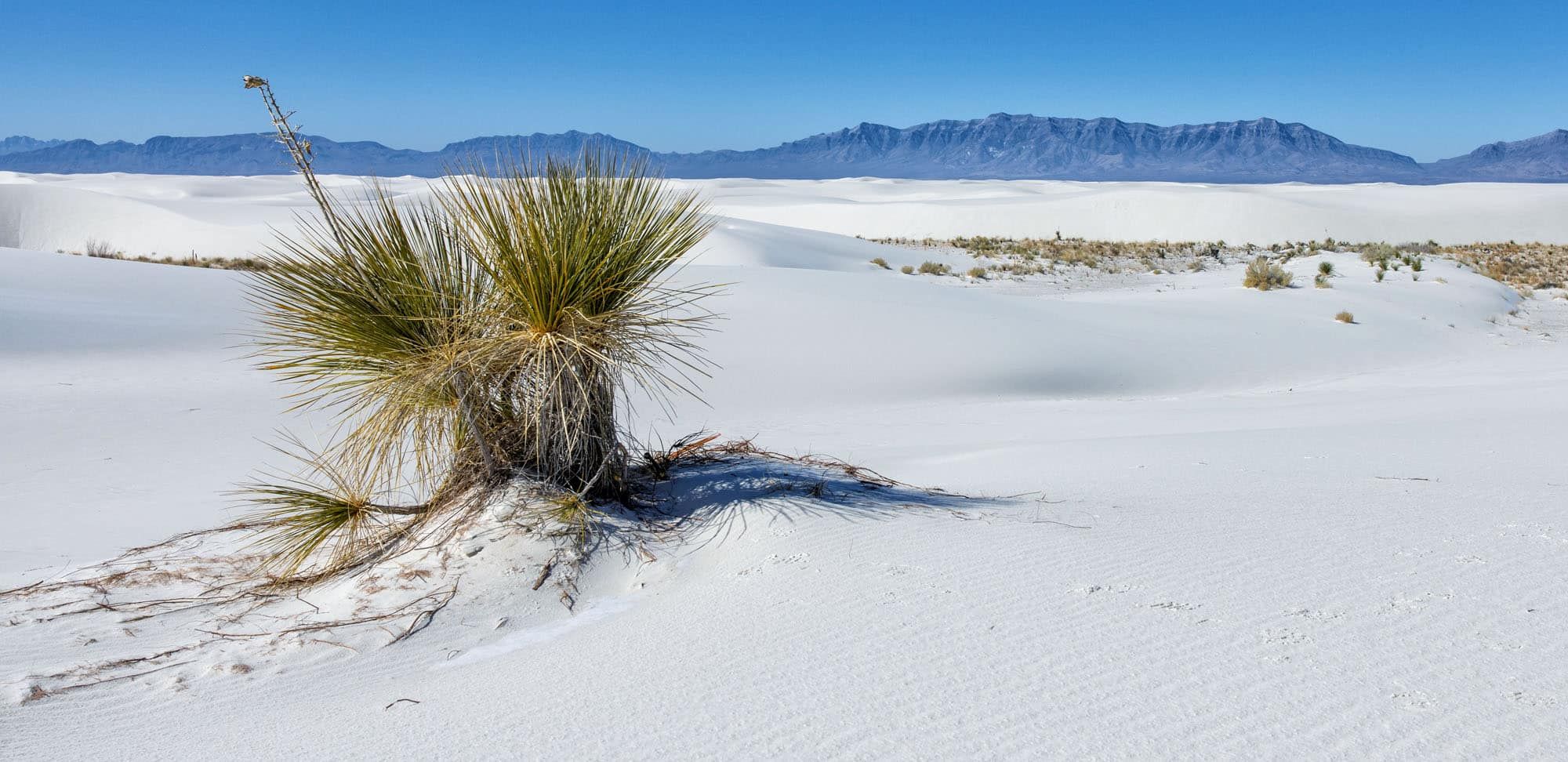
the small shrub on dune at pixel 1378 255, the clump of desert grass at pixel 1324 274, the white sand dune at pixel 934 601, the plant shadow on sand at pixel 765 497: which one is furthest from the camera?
the small shrub on dune at pixel 1378 255

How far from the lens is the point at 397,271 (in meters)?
3.89

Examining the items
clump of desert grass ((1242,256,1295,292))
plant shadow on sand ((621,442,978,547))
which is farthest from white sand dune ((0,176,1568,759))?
clump of desert grass ((1242,256,1295,292))

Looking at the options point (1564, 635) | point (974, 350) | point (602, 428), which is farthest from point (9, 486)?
point (974, 350)

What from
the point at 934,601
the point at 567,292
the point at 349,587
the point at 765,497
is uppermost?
the point at 567,292

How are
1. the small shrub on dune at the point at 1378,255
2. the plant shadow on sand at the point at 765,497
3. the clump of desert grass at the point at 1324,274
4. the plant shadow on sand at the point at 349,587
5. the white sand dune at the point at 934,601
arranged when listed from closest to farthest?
the white sand dune at the point at 934,601 → the plant shadow on sand at the point at 349,587 → the plant shadow on sand at the point at 765,497 → the clump of desert grass at the point at 1324,274 → the small shrub on dune at the point at 1378,255

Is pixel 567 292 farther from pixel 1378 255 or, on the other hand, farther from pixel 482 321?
pixel 1378 255

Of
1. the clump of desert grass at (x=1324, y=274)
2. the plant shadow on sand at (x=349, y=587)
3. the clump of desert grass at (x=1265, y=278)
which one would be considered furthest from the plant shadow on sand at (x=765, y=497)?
the clump of desert grass at (x=1324, y=274)

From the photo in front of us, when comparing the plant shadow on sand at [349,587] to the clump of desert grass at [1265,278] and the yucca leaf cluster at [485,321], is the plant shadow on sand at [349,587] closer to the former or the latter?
the yucca leaf cluster at [485,321]

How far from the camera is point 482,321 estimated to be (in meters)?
3.99

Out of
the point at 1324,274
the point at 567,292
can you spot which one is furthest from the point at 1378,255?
the point at 567,292

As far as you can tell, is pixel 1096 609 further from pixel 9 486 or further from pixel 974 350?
pixel 974 350

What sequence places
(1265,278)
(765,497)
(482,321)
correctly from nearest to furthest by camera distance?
(482,321) → (765,497) → (1265,278)

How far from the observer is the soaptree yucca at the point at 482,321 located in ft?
12.6

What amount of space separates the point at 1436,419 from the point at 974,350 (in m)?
5.55
